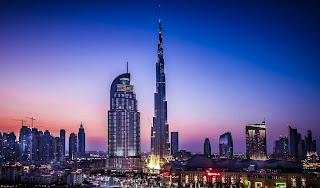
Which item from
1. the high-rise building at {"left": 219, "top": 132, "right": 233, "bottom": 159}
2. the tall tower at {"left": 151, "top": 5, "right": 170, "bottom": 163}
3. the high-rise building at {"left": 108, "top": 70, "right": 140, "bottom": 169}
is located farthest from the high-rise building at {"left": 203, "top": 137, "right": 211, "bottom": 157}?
the high-rise building at {"left": 108, "top": 70, "right": 140, "bottom": 169}

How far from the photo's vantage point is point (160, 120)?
6669 cm

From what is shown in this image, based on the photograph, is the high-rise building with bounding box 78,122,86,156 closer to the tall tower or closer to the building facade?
the building facade

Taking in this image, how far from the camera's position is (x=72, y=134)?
85250mm

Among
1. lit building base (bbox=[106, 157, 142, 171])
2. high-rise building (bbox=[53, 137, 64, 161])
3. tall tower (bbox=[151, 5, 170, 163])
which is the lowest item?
lit building base (bbox=[106, 157, 142, 171])

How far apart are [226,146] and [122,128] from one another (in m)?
20.1

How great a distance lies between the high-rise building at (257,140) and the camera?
6606cm

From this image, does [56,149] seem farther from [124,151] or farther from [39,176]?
[39,176]

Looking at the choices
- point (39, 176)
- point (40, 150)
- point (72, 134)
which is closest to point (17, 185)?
point (39, 176)

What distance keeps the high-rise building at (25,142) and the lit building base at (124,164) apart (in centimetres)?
1222

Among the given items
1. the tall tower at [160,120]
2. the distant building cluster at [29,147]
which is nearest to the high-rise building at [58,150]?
the distant building cluster at [29,147]

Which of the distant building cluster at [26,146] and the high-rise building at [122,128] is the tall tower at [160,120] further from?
the distant building cluster at [26,146]

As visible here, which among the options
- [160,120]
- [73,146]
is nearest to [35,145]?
[160,120]

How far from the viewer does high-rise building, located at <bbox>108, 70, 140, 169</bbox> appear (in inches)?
2603

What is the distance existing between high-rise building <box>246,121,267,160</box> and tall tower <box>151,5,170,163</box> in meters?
13.2
